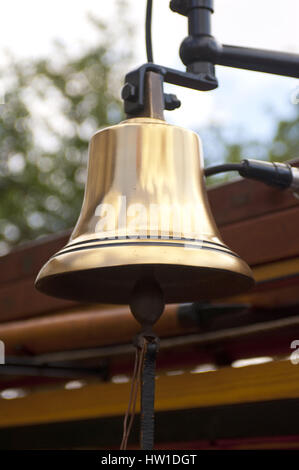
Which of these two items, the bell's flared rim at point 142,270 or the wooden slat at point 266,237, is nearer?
the bell's flared rim at point 142,270

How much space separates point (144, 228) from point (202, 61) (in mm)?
294

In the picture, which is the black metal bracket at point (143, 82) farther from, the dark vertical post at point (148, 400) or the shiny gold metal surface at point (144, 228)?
the dark vertical post at point (148, 400)

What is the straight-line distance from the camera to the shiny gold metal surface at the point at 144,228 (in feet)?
3.66

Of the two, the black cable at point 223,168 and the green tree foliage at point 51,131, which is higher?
the green tree foliage at point 51,131

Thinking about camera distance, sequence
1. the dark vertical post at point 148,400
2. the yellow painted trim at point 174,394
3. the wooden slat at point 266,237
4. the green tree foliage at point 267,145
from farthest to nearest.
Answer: the green tree foliage at point 267,145 → the wooden slat at point 266,237 → the yellow painted trim at point 174,394 → the dark vertical post at point 148,400

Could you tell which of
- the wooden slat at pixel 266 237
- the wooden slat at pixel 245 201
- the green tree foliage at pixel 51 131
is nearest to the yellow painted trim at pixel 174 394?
the wooden slat at pixel 266 237

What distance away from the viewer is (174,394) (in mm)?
1777

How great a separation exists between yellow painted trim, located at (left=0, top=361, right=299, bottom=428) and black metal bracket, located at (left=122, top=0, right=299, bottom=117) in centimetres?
65

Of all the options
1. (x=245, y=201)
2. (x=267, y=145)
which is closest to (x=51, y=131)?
(x=267, y=145)

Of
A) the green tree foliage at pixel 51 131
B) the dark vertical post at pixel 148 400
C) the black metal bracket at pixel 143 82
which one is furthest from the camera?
the green tree foliage at pixel 51 131

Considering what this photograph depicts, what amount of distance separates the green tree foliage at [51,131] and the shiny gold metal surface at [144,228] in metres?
11.3

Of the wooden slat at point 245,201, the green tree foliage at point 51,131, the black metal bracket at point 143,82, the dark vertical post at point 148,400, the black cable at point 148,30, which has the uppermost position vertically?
the green tree foliage at point 51,131

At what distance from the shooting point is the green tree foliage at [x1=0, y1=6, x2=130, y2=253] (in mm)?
A: 12617

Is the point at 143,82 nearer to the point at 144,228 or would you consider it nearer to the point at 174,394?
the point at 144,228
